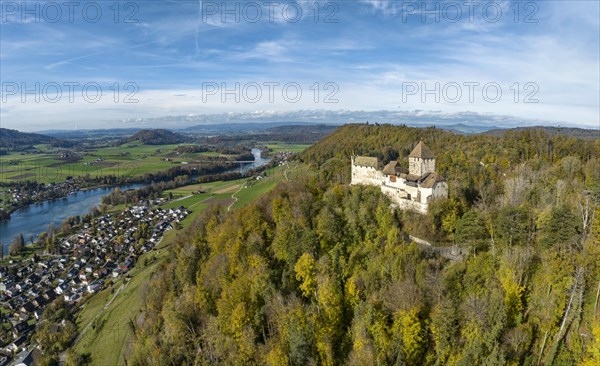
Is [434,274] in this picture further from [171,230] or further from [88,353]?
[171,230]

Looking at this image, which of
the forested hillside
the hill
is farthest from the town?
the hill

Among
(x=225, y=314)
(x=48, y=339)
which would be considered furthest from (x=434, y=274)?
(x=48, y=339)

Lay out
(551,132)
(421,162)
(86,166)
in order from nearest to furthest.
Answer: (421,162)
(551,132)
(86,166)

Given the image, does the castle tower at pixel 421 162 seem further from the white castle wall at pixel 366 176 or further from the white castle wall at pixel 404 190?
the white castle wall at pixel 366 176

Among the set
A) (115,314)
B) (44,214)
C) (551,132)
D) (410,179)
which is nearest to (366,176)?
(410,179)

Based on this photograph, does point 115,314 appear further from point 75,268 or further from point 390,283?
point 390,283

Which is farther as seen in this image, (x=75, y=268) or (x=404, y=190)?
(x=75, y=268)

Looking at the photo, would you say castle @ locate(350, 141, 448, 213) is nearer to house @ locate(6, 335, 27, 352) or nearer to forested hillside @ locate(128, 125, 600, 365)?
forested hillside @ locate(128, 125, 600, 365)
